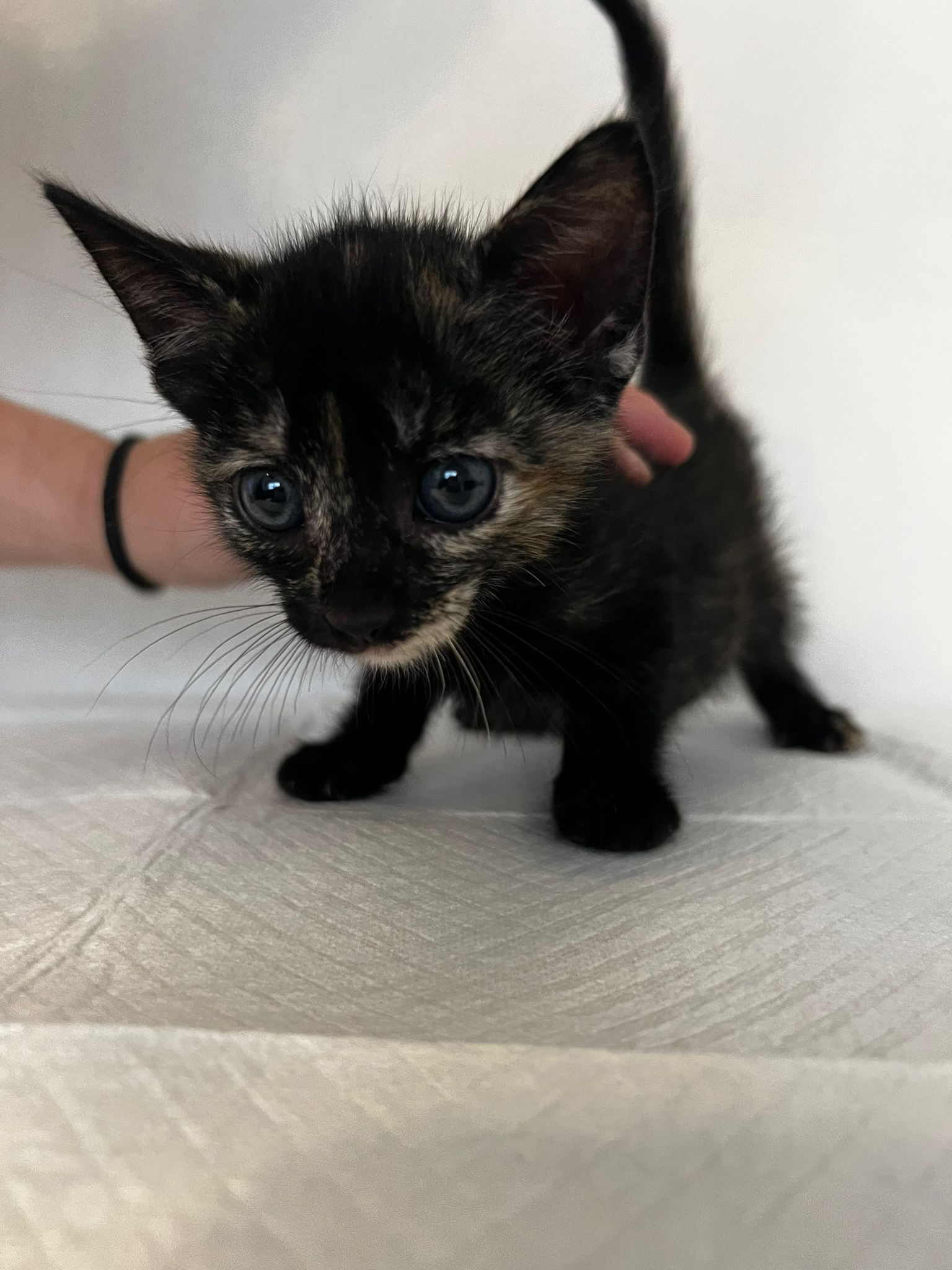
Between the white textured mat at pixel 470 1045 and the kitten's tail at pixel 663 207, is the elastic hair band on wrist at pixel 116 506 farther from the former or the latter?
the kitten's tail at pixel 663 207

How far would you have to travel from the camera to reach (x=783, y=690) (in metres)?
1.14

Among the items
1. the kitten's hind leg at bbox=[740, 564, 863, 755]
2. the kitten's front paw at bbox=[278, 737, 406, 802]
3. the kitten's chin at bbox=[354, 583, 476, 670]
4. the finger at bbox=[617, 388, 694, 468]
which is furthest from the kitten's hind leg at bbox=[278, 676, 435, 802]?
the kitten's hind leg at bbox=[740, 564, 863, 755]

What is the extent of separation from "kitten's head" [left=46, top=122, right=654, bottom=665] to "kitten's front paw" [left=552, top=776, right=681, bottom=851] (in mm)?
186

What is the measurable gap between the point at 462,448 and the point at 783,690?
26.5 inches

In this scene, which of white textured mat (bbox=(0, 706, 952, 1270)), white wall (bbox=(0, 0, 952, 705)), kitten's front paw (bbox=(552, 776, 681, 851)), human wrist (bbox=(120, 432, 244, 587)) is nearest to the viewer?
white textured mat (bbox=(0, 706, 952, 1270))

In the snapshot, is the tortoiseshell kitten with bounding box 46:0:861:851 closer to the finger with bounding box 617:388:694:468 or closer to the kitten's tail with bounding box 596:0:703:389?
the finger with bounding box 617:388:694:468

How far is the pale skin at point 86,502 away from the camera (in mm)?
1033

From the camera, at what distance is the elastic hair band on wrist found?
1.04 m

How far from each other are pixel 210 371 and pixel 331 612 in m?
0.21

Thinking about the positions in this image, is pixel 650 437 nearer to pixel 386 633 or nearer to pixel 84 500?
pixel 386 633

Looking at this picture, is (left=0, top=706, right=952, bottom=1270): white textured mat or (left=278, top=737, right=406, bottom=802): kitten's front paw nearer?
(left=0, top=706, right=952, bottom=1270): white textured mat

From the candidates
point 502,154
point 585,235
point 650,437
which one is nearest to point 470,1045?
point 585,235

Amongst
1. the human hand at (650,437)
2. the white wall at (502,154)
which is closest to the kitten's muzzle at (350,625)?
the human hand at (650,437)

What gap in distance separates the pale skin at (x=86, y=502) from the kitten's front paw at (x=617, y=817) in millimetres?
464
